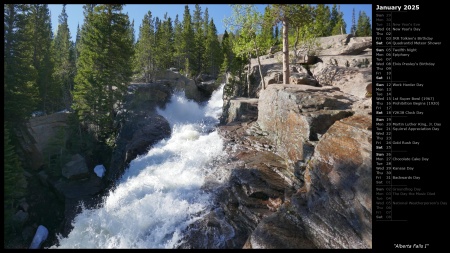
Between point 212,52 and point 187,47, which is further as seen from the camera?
point 212,52

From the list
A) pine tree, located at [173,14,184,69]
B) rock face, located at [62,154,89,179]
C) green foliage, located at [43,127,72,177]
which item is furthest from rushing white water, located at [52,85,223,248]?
pine tree, located at [173,14,184,69]

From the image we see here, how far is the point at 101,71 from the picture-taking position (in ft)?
82.2

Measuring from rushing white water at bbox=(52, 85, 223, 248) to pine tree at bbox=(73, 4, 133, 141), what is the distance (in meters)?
9.47

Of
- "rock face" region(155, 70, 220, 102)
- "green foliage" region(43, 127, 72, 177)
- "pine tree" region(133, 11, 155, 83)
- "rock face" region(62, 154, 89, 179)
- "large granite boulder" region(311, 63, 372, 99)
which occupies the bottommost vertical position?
"rock face" region(62, 154, 89, 179)

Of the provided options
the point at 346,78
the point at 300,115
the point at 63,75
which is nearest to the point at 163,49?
the point at 63,75

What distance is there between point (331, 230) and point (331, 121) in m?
5.20

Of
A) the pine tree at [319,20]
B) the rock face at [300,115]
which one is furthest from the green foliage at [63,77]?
the pine tree at [319,20]

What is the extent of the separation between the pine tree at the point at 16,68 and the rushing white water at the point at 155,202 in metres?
10.7

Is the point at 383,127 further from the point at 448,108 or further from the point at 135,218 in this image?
the point at 135,218

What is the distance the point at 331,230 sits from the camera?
6.93 metres

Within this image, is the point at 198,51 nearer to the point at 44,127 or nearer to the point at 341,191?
the point at 44,127

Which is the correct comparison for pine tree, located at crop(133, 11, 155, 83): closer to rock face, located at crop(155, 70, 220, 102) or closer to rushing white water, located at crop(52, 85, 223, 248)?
rock face, located at crop(155, 70, 220, 102)

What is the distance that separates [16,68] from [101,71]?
688 cm

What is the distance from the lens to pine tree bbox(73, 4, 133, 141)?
78.9ft
